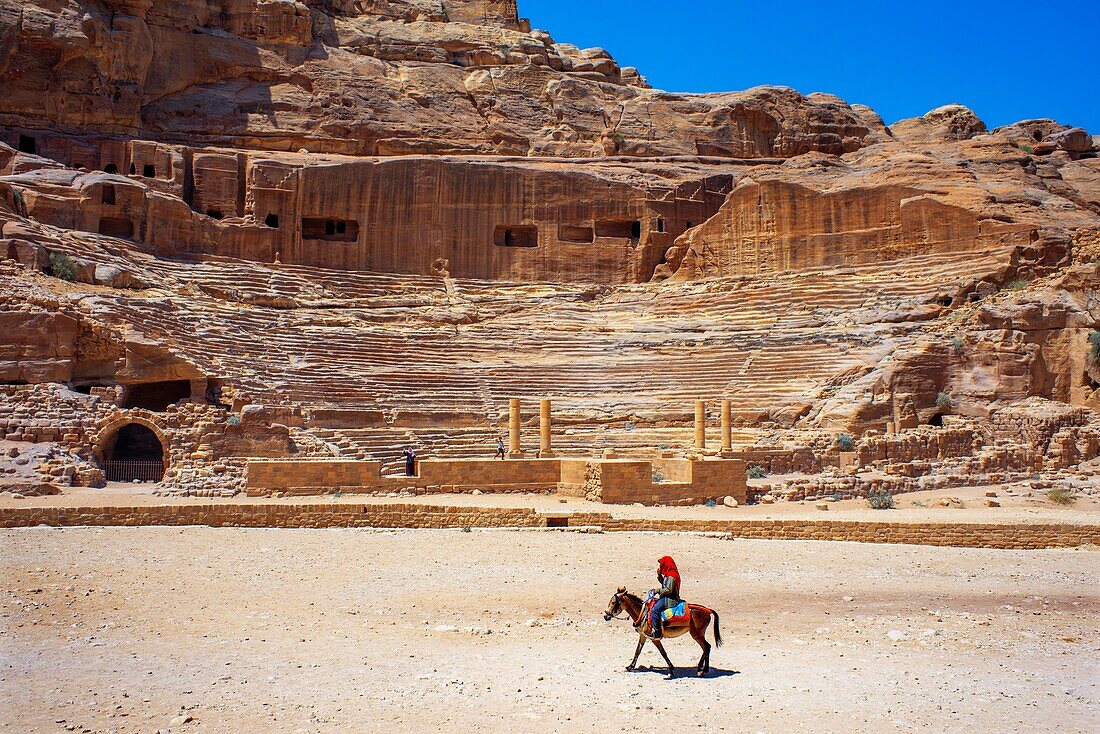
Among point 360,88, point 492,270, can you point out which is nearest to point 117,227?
point 492,270

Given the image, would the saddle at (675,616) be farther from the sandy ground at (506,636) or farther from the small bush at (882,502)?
the small bush at (882,502)

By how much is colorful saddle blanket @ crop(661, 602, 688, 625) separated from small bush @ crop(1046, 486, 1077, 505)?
14021 millimetres

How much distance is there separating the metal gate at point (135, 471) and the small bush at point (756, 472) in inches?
453

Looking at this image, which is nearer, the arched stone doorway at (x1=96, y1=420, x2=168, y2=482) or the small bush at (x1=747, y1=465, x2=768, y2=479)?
the arched stone doorway at (x1=96, y1=420, x2=168, y2=482)

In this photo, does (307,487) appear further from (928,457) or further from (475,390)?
(928,457)

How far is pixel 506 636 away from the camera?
876 centimetres

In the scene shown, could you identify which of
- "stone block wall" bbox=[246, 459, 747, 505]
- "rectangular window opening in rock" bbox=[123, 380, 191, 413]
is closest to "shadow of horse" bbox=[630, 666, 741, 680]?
"stone block wall" bbox=[246, 459, 747, 505]

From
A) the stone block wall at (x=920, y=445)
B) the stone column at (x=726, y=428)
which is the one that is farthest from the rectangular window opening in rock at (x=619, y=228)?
the stone block wall at (x=920, y=445)

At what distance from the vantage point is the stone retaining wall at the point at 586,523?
13.9 metres

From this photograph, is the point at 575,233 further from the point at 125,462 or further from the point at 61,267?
the point at 125,462

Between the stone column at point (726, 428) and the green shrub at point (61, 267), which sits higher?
the green shrub at point (61, 267)

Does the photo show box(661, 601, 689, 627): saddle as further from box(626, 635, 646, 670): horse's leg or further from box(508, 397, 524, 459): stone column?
box(508, 397, 524, 459): stone column

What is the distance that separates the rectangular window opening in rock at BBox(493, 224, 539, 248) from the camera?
33.5m

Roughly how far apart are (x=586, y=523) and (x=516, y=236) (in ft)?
68.8
